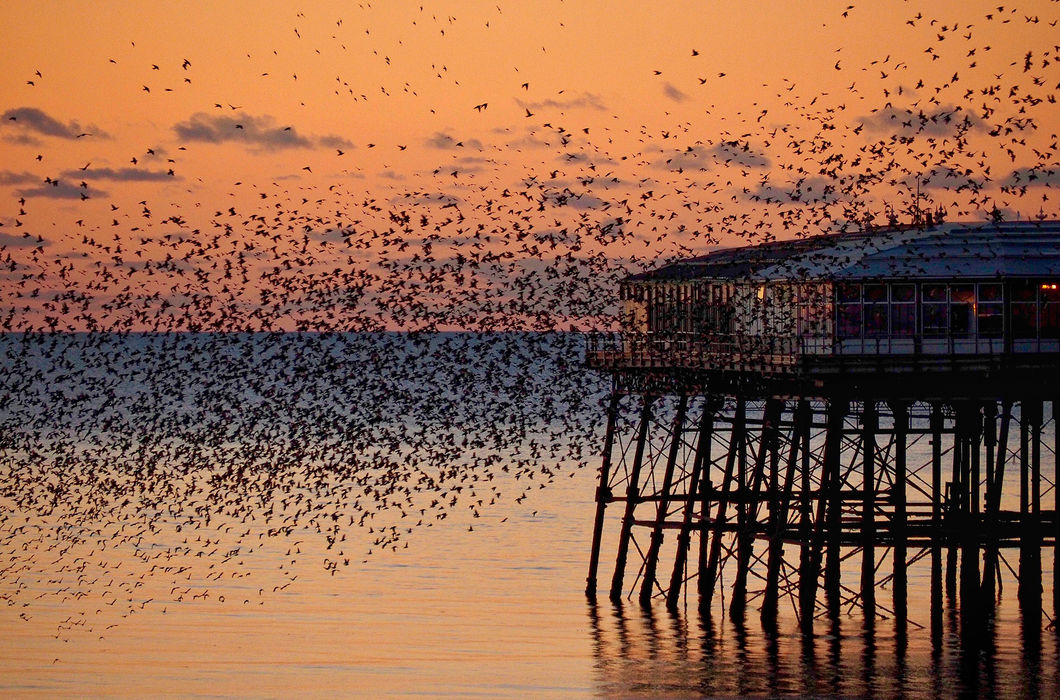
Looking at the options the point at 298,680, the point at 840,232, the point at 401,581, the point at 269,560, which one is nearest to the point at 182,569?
the point at 269,560

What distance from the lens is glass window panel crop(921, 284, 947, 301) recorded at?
4184 centimetres

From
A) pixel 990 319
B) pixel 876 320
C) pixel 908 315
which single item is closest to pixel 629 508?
pixel 876 320

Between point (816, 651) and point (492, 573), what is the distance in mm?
17738

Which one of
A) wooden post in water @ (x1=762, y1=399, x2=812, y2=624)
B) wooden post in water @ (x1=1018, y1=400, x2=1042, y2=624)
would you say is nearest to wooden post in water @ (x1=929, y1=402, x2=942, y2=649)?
wooden post in water @ (x1=1018, y1=400, x2=1042, y2=624)

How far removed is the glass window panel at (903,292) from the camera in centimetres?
4184

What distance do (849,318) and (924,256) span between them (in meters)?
2.39

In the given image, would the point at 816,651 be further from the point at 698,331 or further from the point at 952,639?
the point at 698,331

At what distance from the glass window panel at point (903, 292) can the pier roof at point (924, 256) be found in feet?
0.96

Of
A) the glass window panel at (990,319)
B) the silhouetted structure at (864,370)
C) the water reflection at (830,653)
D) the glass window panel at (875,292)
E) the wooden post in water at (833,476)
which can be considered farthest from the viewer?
the glass window panel at (875,292)

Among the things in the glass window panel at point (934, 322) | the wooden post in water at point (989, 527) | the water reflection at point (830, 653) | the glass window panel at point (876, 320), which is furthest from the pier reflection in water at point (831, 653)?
the glass window panel at point (876, 320)

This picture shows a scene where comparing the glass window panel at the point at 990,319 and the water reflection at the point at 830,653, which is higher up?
the glass window panel at the point at 990,319

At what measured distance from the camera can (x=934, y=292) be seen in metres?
41.9

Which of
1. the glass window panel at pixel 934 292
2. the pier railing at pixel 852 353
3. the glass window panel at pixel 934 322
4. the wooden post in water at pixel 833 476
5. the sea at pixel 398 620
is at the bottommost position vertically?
the sea at pixel 398 620

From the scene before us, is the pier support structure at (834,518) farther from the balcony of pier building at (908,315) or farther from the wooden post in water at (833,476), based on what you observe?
the balcony of pier building at (908,315)
